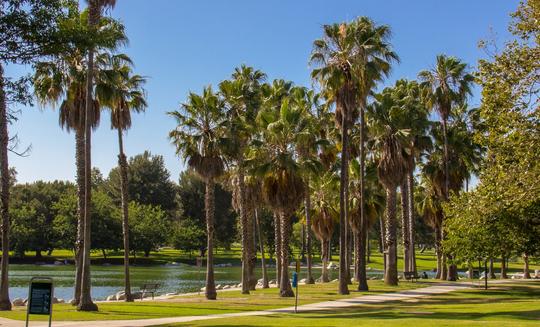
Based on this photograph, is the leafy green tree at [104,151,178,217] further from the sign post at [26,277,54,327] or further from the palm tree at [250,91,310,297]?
the sign post at [26,277,54,327]

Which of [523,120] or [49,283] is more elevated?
[523,120]

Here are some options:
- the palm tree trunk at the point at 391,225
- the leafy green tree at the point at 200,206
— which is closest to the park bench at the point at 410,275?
the palm tree trunk at the point at 391,225

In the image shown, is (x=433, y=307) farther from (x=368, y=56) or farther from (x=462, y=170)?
(x=462, y=170)

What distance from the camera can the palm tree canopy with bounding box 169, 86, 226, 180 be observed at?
112 ft

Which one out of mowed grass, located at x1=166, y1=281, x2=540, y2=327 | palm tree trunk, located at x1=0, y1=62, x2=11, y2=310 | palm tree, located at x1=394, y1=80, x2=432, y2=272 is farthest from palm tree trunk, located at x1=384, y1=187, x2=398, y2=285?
palm tree trunk, located at x1=0, y1=62, x2=11, y2=310

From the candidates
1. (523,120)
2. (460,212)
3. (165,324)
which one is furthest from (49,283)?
(460,212)

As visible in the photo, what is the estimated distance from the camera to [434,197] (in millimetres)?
52625

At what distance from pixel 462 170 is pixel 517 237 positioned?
19808 millimetres

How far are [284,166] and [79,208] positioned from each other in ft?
36.8

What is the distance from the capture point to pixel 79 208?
28109 millimetres

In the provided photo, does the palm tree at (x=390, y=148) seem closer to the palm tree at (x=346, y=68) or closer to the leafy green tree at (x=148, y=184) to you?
the palm tree at (x=346, y=68)

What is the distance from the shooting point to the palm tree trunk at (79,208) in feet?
88.6

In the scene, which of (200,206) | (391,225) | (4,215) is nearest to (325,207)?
(391,225)

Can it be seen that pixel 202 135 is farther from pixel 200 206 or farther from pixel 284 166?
pixel 200 206
